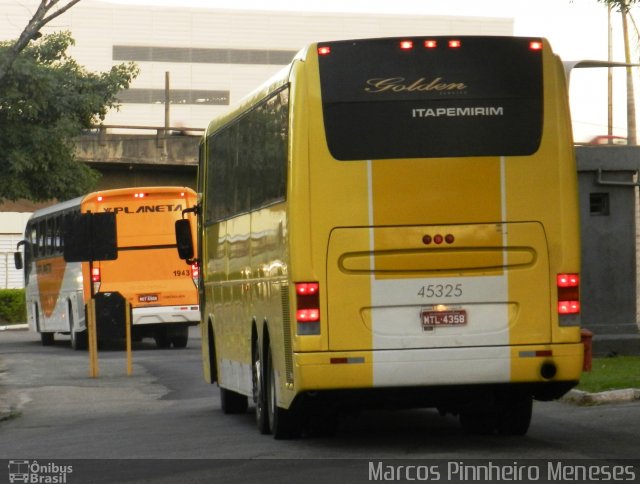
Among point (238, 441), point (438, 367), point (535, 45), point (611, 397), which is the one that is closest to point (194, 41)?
point (611, 397)

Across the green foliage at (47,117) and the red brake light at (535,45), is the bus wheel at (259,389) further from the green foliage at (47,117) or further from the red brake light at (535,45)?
the green foliage at (47,117)

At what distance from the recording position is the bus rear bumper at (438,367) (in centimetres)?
1227

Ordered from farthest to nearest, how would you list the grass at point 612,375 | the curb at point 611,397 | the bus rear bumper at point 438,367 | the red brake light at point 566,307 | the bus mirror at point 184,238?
the bus mirror at point 184,238 → the grass at point 612,375 → the curb at point 611,397 → the red brake light at point 566,307 → the bus rear bumper at point 438,367

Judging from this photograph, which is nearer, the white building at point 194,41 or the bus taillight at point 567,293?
the bus taillight at point 567,293

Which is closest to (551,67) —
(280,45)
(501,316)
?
(501,316)

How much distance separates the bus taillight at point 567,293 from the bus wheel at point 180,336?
71.8 feet

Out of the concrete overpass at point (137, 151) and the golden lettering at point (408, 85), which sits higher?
the concrete overpass at point (137, 151)

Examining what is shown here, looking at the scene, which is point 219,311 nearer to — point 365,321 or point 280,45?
point 365,321

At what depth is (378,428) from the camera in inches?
579

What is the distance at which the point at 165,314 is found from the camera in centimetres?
3312

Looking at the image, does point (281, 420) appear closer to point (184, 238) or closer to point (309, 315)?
point (309, 315)

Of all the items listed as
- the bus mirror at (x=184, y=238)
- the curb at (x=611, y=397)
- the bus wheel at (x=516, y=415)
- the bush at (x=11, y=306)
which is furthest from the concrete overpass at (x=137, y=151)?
the bus wheel at (x=516, y=415)

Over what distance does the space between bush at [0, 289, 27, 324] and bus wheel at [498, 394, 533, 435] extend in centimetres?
4246

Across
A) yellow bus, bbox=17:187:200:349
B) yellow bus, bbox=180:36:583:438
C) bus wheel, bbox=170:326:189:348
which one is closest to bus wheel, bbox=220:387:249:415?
yellow bus, bbox=180:36:583:438
